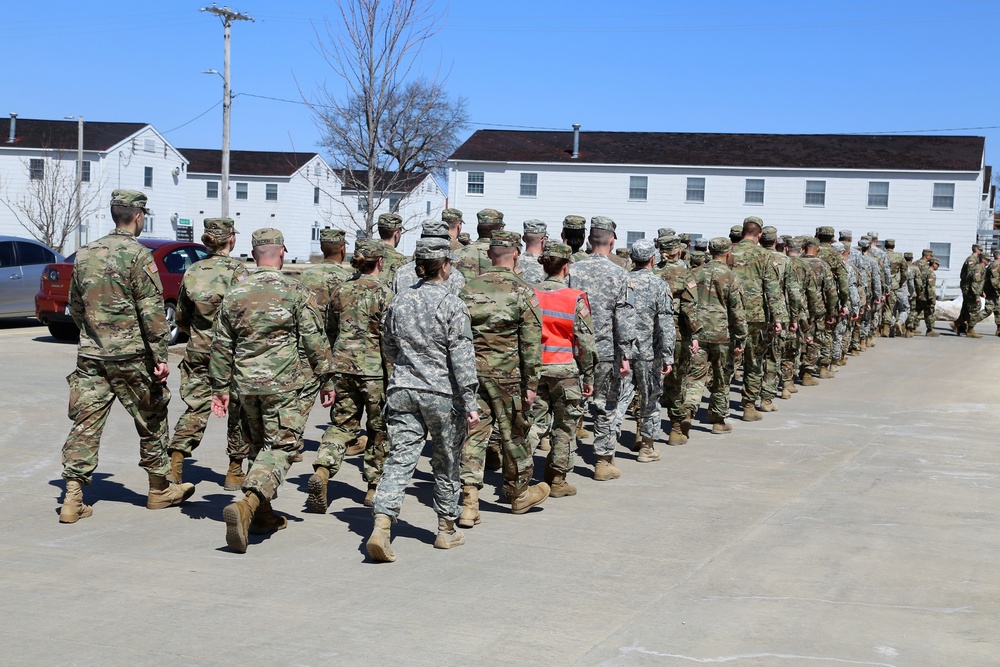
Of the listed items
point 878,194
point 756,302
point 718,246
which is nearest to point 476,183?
point 878,194

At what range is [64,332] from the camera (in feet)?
64.4

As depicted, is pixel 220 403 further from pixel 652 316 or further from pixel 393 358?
pixel 652 316

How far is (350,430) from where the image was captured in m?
8.45

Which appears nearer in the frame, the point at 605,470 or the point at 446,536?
the point at 446,536

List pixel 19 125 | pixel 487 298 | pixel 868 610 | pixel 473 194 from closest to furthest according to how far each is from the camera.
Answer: pixel 868 610, pixel 487 298, pixel 473 194, pixel 19 125

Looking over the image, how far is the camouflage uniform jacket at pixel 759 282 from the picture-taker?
13.1 metres

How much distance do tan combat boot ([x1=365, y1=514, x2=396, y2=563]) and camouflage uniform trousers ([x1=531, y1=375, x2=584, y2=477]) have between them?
228 cm

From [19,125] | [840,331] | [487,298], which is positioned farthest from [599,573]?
[19,125]

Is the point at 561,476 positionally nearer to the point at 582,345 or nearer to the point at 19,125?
the point at 582,345

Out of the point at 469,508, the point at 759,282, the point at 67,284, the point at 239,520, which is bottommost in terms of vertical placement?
the point at 469,508

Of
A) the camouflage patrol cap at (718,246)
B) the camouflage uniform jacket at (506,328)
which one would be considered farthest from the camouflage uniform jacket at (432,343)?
the camouflage patrol cap at (718,246)

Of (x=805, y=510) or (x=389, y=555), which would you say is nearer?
(x=389, y=555)

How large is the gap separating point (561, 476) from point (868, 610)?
10.9 ft

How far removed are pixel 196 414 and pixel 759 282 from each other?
726 centimetres
